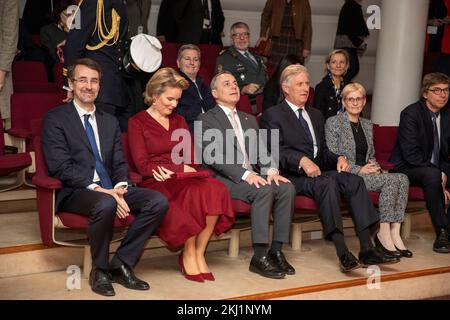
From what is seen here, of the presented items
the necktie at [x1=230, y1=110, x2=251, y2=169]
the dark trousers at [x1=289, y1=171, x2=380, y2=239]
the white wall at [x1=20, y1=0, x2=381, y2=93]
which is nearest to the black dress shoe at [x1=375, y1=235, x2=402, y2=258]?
the dark trousers at [x1=289, y1=171, x2=380, y2=239]

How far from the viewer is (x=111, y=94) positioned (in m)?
4.76

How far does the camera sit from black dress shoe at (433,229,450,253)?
5.17 metres

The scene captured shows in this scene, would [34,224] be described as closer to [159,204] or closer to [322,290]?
[159,204]

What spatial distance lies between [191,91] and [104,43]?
0.87 metres

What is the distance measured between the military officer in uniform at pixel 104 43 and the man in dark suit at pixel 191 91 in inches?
21.5

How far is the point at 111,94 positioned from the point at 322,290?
167cm

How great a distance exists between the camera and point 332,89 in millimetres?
5781

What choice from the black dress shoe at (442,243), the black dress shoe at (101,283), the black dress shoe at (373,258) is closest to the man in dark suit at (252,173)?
the black dress shoe at (373,258)

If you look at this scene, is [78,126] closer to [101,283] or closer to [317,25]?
[101,283]

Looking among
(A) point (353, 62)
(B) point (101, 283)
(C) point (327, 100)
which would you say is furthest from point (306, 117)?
(A) point (353, 62)

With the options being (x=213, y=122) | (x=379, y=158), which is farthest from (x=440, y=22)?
(x=213, y=122)

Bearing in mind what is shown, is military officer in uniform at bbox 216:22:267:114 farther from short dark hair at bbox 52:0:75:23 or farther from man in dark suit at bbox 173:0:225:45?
short dark hair at bbox 52:0:75:23

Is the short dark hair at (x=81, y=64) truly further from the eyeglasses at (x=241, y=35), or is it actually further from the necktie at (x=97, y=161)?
the eyeglasses at (x=241, y=35)

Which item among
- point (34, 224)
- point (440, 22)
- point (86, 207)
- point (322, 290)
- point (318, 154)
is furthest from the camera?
point (440, 22)
